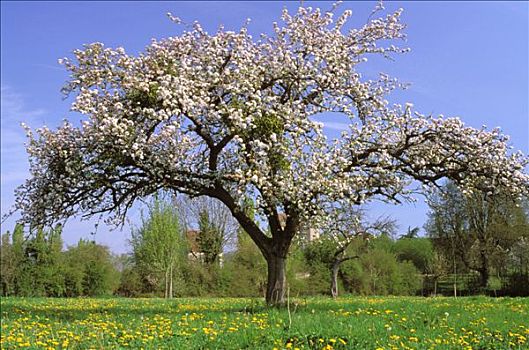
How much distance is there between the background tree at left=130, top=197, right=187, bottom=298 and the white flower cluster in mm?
19502

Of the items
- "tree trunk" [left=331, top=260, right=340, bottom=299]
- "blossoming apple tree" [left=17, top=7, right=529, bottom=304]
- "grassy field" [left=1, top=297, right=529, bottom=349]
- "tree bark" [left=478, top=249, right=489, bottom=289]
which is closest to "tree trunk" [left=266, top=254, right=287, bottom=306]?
"blossoming apple tree" [left=17, top=7, right=529, bottom=304]

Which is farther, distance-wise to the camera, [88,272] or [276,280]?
[88,272]

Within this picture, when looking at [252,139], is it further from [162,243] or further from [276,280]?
[162,243]

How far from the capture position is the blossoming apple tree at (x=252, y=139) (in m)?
13.4

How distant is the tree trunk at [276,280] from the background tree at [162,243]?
2008 cm

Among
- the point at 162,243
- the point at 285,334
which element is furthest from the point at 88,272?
the point at 285,334

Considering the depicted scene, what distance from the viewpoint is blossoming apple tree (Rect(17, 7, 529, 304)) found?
13352 mm

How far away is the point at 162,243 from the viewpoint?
34531 millimetres

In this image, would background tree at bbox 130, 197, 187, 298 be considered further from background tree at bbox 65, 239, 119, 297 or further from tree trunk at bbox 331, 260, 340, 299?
tree trunk at bbox 331, 260, 340, 299

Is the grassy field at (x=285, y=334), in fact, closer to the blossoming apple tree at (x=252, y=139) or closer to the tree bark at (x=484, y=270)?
the blossoming apple tree at (x=252, y=139)

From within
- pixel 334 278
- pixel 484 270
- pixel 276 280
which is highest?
pixel 276 280

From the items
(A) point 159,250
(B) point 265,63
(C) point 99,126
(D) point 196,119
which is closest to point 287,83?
(B) point 265,63

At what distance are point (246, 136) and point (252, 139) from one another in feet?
0.68

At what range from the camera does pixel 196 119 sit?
541 inches
